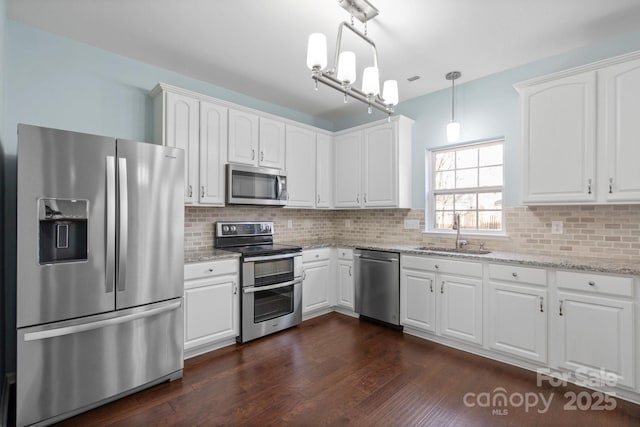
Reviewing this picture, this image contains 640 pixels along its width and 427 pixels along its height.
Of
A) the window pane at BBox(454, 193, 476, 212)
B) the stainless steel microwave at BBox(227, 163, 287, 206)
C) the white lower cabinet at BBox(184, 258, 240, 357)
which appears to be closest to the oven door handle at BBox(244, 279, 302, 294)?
the white lower cabinet at BBox(184, 258, 240, 357)

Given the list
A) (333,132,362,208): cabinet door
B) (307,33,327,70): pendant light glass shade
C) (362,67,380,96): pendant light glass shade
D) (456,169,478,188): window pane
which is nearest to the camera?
(307,33,327,70): pendant light glass shade

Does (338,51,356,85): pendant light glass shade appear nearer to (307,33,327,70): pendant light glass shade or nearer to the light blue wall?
(307,33,327,70): pendant light glass shade

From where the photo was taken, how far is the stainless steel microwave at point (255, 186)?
10.5 feet

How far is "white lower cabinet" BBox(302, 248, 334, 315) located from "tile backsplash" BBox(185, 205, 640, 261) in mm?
625

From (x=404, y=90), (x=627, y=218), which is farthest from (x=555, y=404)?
(x=404, y=90)

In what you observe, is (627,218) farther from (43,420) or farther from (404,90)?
(43,420)

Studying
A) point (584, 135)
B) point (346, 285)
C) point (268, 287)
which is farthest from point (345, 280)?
point (584, 135)

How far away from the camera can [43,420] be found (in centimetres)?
184

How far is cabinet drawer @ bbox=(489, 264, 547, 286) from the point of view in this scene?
2.44 meters

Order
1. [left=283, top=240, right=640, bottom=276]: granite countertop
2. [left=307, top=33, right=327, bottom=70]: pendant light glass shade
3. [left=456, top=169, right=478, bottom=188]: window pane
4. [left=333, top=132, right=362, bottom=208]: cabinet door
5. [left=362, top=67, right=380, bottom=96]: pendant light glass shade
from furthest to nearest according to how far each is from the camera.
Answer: [left=333, top=132, right=362, bottom=208]: cabinet door < [left=456, top=169, right=478, bottom=188]: window pane < [left=283, top=240, right=640, bottom=276]: granite countertop < [left=362, top=67, right=380, bottom=96]: pendant light glass shade < [left=307, top=33, right=327, bottom=70]: pendant light glass shade

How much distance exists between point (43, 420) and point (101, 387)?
30cm

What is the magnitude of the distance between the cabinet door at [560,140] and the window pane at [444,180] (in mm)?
947

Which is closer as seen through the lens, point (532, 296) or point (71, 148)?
point (71, 148)

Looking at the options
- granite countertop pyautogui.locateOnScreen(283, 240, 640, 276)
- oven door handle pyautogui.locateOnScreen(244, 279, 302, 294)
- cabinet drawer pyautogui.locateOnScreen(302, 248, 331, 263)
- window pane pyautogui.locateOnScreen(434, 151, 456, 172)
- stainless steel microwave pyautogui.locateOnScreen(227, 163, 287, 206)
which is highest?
window pane pyautogui.locateOnScreen(434, 151, 456, 172)
